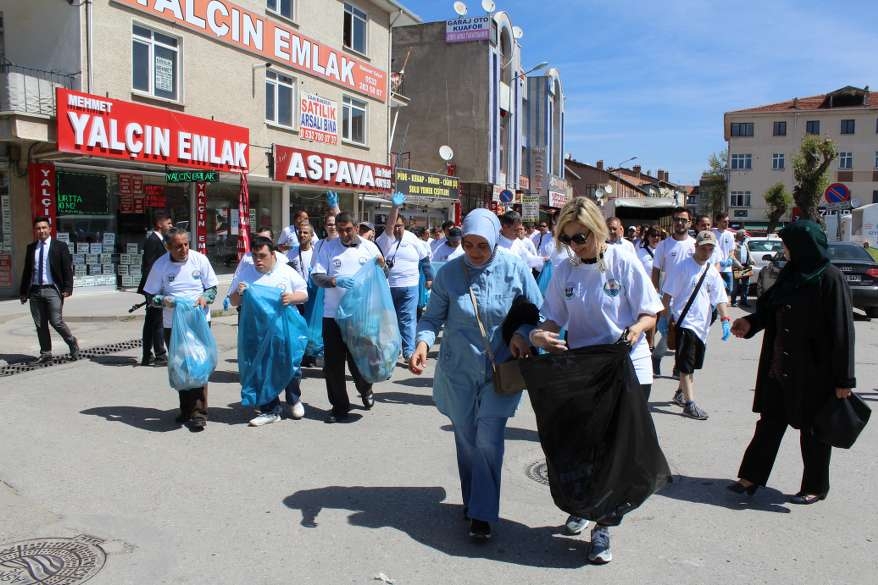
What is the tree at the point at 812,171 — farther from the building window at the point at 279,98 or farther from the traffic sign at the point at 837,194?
the building window at the point at 279,98

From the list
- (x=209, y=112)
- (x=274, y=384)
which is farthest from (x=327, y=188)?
(x=274, y=384)

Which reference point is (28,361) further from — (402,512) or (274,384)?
(402,512)

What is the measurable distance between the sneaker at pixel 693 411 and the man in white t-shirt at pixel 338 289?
2.84m

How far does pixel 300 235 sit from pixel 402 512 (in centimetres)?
562

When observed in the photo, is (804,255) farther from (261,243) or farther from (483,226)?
(261,243)

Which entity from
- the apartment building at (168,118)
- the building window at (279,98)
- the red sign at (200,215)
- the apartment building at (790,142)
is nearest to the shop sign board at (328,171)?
the apartment building at (168,118)

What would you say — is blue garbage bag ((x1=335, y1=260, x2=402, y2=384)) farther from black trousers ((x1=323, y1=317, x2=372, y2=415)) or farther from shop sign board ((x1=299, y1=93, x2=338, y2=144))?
shop sign board ((x1=299, y1=93, x2=338, y2=144))

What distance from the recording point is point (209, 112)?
1744 centimetres

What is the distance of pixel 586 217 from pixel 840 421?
2.01 metres

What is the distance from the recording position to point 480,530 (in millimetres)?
3850

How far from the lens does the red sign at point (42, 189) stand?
1428cm

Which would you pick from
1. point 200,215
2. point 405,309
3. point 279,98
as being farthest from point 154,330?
point 279,98

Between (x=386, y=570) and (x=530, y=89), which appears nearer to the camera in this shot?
(x=386, y=570)

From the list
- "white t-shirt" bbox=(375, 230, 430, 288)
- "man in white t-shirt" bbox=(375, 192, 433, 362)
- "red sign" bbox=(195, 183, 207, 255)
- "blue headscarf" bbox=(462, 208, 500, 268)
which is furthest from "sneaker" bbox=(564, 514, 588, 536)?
"red sign" bbox=(195, 183, 207, 255)
